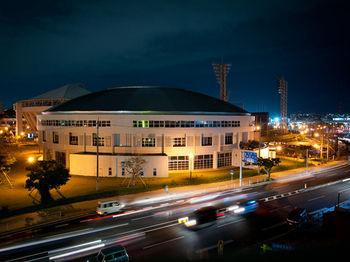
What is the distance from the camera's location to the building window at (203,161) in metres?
61.5

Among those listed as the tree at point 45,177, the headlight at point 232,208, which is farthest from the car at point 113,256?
the tree at point 45,177

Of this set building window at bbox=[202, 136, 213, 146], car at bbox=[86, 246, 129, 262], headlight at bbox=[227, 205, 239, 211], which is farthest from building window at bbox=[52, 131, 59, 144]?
car at bbox=[86, 246, 129, 262]

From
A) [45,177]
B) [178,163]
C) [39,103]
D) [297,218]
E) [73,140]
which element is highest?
[39,103]

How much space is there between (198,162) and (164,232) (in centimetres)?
3463

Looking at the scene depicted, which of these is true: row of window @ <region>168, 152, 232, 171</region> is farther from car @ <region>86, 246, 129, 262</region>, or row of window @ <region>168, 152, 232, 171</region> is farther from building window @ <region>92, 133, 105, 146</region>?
car @ <region>86, 246, 129, 262</region>

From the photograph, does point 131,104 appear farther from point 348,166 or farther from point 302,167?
point 348,166

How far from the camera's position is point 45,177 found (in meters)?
37.2

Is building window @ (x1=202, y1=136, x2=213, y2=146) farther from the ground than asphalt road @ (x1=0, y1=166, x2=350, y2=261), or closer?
farther from the ground

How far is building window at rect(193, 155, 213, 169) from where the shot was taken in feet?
202

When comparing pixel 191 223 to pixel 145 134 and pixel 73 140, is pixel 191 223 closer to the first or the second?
pixel 145 134

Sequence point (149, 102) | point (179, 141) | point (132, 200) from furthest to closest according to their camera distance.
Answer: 1. point (149, 102)
2. point (179, 141)
3. point (132, 200)

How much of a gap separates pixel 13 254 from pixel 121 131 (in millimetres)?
37885

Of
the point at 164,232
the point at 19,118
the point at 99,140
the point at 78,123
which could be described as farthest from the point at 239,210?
the point at 19,118

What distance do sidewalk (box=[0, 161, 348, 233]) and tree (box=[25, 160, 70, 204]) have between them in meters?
3.14
